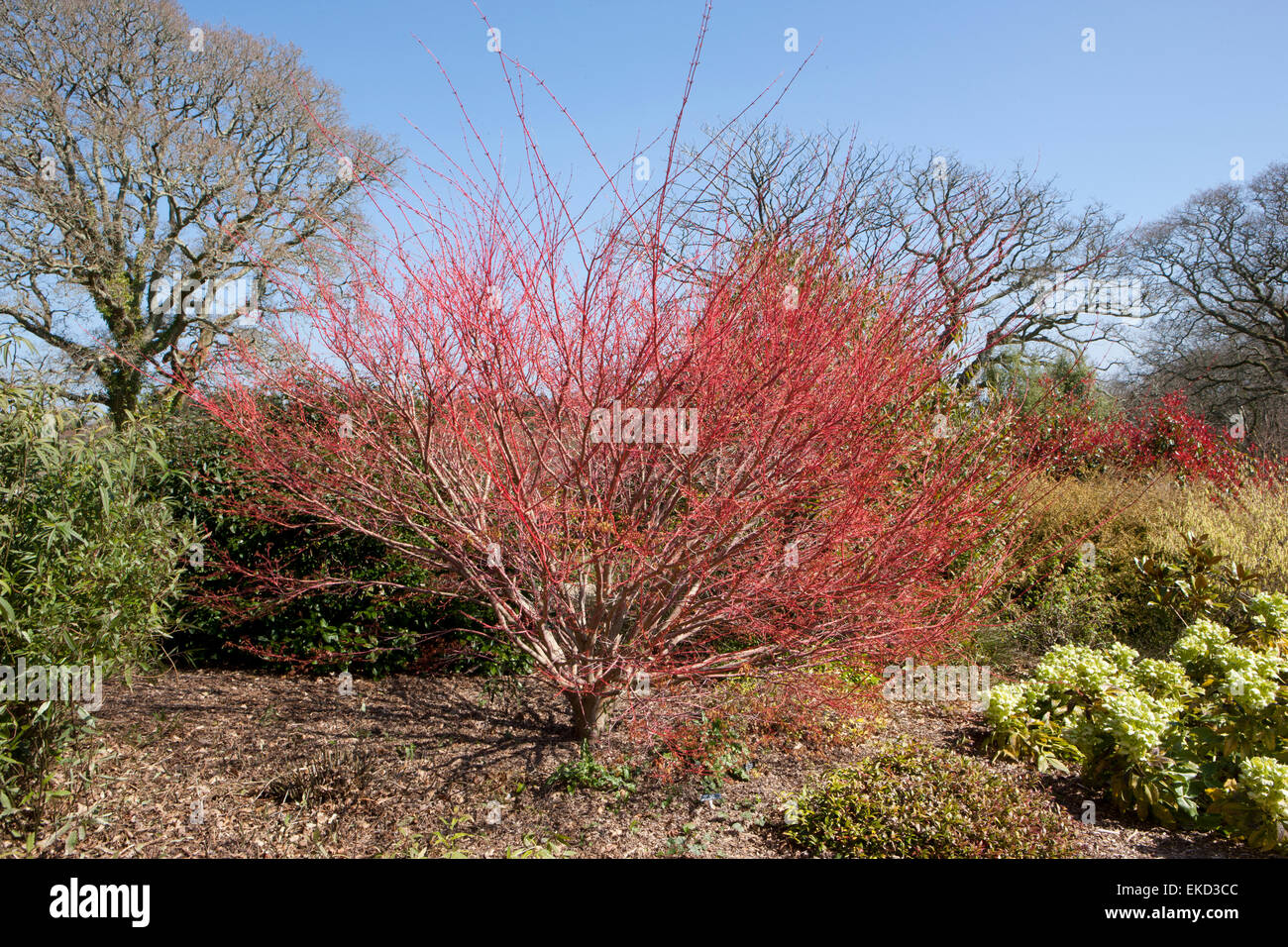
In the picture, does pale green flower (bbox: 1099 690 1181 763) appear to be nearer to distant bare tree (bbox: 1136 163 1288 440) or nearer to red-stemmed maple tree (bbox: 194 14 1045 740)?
red-stemmed maple tree (bbox: 194 14 1045 740)

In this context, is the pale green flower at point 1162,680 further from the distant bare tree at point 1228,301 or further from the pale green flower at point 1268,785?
the distant bare tree at point 1228,301

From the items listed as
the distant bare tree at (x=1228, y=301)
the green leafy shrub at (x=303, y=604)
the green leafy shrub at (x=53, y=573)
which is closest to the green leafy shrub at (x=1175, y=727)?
the green leafy shrub at (x=303, y=604)

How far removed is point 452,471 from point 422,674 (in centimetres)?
182

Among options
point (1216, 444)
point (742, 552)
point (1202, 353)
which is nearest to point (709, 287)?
point (742, 552)

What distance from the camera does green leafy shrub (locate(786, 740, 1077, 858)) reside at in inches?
112

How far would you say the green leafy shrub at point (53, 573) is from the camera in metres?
2.82

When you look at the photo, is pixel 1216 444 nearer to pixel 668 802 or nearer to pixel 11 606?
pixel 668 802

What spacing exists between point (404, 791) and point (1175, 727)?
11.7 feet

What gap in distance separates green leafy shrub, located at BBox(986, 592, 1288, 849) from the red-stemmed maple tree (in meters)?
0.67

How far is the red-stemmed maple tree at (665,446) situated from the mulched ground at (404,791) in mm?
563

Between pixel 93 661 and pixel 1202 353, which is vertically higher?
pixel 1202 353

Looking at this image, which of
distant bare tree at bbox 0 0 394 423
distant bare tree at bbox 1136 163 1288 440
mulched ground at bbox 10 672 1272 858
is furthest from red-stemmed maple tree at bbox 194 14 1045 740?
distant bare tree at bbox 1136 163 1288 440

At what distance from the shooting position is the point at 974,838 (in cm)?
287

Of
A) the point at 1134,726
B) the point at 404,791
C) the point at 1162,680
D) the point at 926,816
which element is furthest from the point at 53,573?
the point at 1162,680
